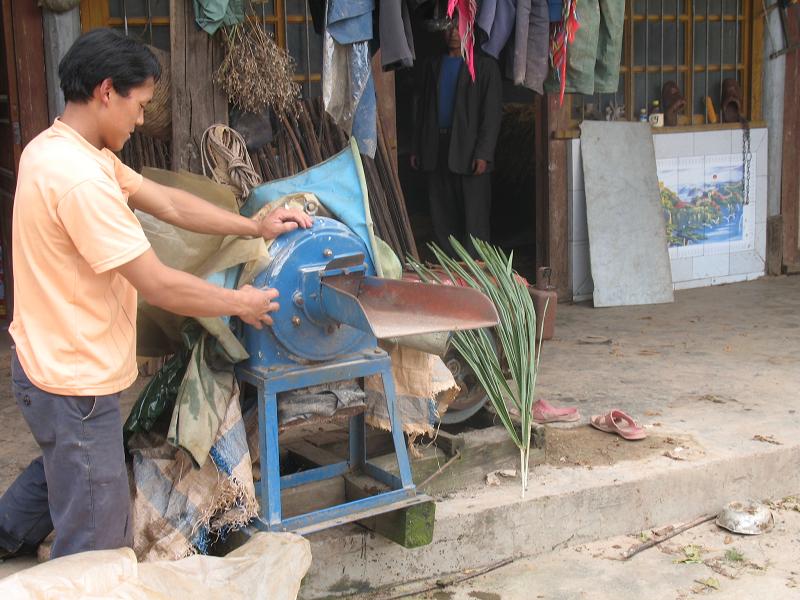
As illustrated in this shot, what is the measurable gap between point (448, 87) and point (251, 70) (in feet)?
13.0

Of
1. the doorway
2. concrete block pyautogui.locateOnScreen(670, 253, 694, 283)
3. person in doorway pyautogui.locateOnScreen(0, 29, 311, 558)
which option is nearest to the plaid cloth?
person in doorway pyautogui.locateOnScreen(0, 29, 311, 558)

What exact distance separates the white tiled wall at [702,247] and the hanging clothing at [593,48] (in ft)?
7.69

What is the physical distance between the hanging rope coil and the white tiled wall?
4.11 meters

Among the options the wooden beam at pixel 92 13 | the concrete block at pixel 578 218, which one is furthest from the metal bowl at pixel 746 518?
the wooden beam at pixel 92 13

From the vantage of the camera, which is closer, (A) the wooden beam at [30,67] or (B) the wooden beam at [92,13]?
(A) the wooden beam at [30,67]

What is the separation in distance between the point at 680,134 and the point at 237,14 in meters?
4.83

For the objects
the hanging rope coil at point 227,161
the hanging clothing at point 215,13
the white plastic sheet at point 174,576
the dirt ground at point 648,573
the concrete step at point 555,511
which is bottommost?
the dirt ground at point 648,573

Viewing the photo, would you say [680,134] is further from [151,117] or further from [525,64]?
[151,117]

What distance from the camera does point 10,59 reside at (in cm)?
596

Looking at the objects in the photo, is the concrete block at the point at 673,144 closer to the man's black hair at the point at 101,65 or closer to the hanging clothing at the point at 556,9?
the hanging clothing at the point at 556,9

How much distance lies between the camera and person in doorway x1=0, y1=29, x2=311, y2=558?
263 centimetres

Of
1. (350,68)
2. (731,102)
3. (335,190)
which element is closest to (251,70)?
(350,68)

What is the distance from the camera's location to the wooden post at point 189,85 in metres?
3.97

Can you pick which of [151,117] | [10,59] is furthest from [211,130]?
[10,59]
